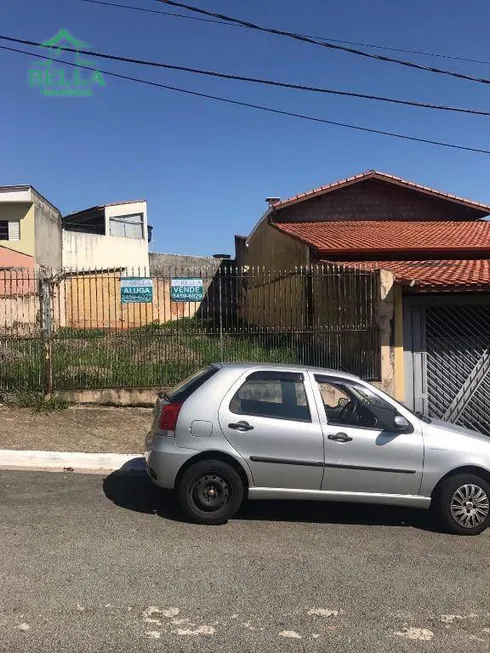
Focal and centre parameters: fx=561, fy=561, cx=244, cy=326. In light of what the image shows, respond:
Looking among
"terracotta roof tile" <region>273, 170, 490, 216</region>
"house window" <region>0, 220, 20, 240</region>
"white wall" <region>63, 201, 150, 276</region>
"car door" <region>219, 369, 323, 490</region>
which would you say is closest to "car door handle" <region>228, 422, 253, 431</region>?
"car door" <region>219, 369, 323, 490</region>

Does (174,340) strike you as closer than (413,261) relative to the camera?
Yes

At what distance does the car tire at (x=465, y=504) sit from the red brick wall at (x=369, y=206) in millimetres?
15234

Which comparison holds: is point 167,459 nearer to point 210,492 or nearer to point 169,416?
point 169,416

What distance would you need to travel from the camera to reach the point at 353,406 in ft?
17.0

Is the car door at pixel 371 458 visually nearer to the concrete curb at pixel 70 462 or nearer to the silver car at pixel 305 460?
the silver car at pixel 305 460

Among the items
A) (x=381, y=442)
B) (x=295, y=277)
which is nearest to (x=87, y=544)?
(x=381, y=442)

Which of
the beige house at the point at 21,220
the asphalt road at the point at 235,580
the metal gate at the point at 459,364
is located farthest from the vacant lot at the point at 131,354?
the beige house at the point at 21,220

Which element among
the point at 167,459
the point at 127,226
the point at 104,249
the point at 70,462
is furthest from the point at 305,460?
the point at 127,226

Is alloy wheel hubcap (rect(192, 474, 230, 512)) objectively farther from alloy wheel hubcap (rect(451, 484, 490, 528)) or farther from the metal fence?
the metal fence

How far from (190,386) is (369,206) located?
51.1 ft

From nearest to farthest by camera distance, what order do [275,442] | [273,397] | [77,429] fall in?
[275,442] → [273,397] → [77,429]

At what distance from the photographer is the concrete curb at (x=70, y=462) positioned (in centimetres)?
664

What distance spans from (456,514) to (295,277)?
6.30 meters

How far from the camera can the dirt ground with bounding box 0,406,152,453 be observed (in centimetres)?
746
